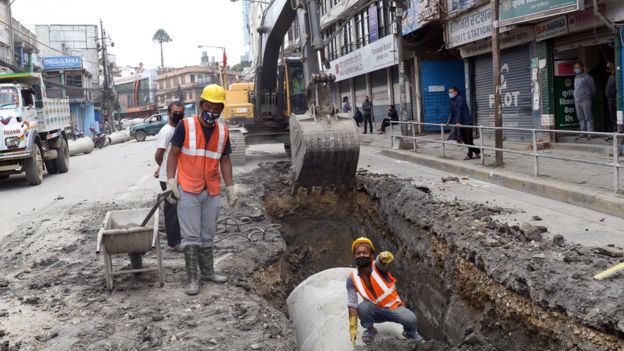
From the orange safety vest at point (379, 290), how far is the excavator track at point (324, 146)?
495 cm

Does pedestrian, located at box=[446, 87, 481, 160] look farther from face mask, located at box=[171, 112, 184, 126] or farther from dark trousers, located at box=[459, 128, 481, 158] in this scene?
face mask, located at box=[171, 112, 184, 126]

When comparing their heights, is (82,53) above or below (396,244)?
above

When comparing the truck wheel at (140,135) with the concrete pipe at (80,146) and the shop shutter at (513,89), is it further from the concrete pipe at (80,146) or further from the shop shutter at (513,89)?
the shop shutter at (513,89)

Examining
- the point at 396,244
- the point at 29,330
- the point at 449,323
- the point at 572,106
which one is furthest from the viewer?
the point at 572,106

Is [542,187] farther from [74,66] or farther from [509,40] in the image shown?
[74,66]

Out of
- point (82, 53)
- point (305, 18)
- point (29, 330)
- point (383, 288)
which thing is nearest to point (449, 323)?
point (383, 288)

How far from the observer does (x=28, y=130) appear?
15070 mm

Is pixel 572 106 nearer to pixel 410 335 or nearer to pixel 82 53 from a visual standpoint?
pixel 410 335

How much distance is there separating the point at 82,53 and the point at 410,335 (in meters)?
67.3

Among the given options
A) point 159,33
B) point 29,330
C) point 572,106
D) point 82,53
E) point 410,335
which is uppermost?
point 159,33

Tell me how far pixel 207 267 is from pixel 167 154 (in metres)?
1.40

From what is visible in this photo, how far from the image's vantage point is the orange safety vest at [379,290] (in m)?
4.99

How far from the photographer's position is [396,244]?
939 centimetres

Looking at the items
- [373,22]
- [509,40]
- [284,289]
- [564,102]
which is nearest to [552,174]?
[564,102]
